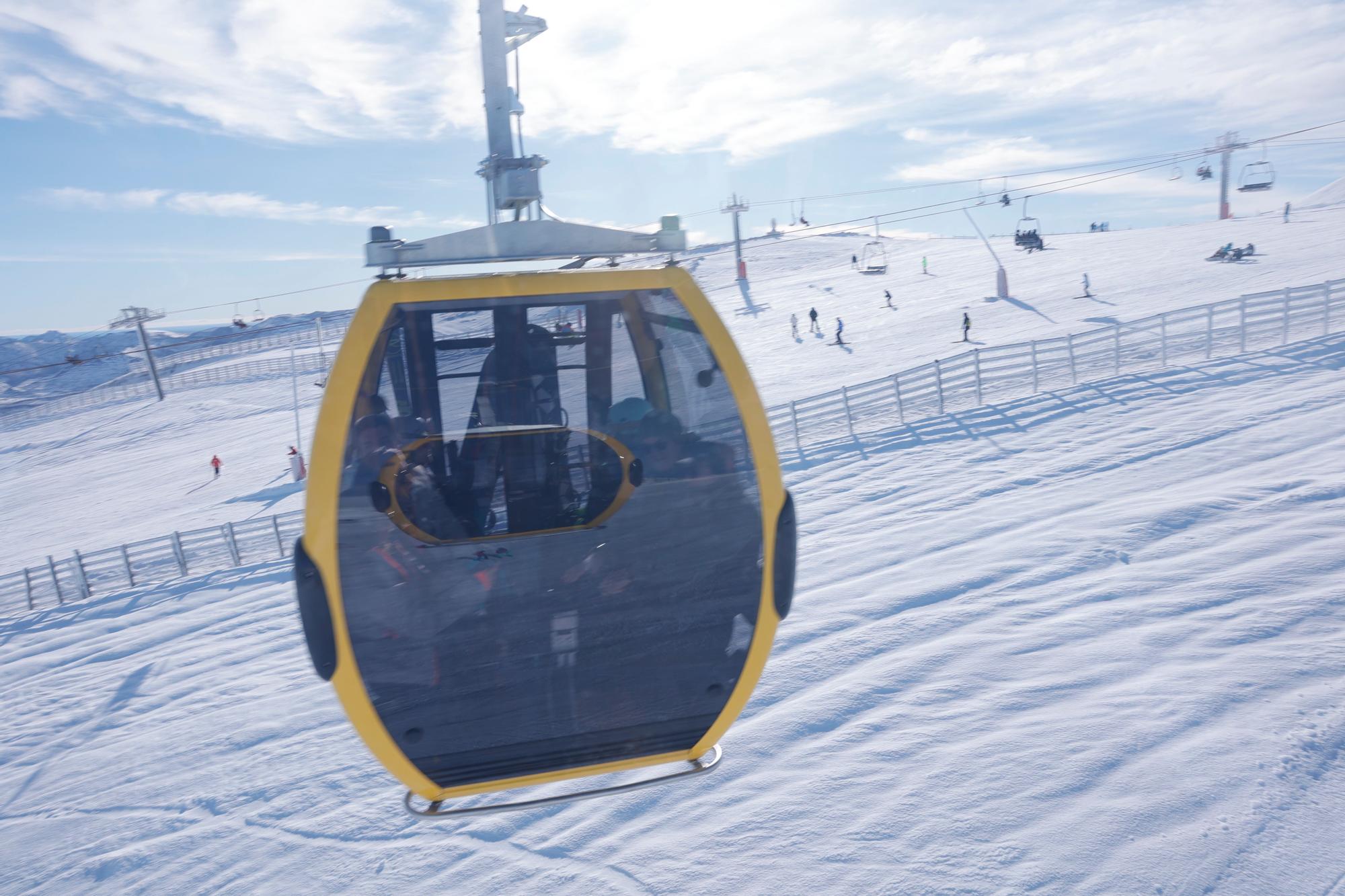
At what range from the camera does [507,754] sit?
2.66 meters

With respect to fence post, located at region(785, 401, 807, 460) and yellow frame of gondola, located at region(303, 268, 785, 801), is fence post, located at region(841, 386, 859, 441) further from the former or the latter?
yellow frame of gondola, located at region(303, 268, 785, 801)

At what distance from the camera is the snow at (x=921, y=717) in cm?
546

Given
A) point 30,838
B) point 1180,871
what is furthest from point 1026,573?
point 30,838

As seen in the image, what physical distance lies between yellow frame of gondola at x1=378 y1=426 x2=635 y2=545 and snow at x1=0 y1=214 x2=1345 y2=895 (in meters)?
4.03

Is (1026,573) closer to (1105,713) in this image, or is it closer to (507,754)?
(1105,713)

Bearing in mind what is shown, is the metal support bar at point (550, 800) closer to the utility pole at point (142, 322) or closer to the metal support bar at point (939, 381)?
the metal support bar at point (939, 381)

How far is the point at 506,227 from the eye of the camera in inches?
96.0

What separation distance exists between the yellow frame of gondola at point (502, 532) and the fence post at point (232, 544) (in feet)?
49.6

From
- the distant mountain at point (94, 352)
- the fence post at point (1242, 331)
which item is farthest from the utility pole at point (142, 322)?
the fence post at point (1242, 331)

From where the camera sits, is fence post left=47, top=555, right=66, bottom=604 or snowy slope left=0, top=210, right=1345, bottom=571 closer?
fence post left=47, top=555, right=66, bottom=604

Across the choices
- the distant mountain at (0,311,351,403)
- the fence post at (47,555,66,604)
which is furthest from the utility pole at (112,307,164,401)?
the fence post at (47,555,66,604)

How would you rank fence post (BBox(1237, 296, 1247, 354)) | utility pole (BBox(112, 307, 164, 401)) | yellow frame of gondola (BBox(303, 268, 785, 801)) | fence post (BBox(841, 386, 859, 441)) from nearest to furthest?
1. yellow frame of gondola (BBox(303, 268, 785, 801))
2. fence post (BBox(841, 386, 859, 441))
3. fence post (BBox(1237, 296, 1247, 354))
4. utility pole (BBox(112, 307, 164, 401))

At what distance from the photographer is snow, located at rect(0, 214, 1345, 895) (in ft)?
17.9

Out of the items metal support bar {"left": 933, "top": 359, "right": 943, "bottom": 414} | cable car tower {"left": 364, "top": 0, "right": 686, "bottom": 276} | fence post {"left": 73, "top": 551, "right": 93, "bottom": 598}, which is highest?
cable car tower {"left": 364, "top": 0, "right": 686, "bottom": 276}
